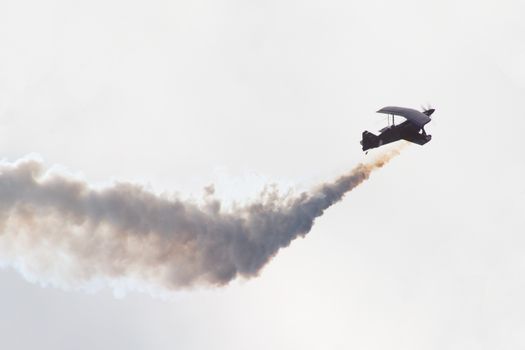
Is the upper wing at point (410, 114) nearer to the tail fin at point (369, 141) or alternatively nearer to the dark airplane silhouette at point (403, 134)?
the dark airplane silhouette at point (403, 134)

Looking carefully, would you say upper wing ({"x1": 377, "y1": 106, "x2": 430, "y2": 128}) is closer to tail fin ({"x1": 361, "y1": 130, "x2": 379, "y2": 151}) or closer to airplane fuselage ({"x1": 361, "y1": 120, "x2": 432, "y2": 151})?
airplane fuselage ({"x1": 361, "y1": 120, "x2": 432, "y2": 151})

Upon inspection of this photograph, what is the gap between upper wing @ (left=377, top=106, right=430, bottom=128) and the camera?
555ft

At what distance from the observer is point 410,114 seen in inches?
6713

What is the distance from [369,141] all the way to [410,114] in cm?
626

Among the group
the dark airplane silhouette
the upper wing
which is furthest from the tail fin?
the upper wing

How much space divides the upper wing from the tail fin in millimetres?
4439

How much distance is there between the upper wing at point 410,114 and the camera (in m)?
169

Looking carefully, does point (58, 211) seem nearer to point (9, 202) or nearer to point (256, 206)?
point (9, 202)

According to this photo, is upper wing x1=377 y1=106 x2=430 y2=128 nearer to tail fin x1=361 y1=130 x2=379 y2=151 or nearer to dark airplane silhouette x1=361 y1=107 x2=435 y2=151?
dark airplane silhouette x1=361 y1=107 x2=435 y2=151

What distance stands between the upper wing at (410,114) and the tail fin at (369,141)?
4439 mm

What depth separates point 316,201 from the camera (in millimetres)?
169375

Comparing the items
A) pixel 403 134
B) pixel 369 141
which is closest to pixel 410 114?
pixel 403 134

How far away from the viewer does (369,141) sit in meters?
168

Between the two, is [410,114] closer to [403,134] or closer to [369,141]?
[403,134]
